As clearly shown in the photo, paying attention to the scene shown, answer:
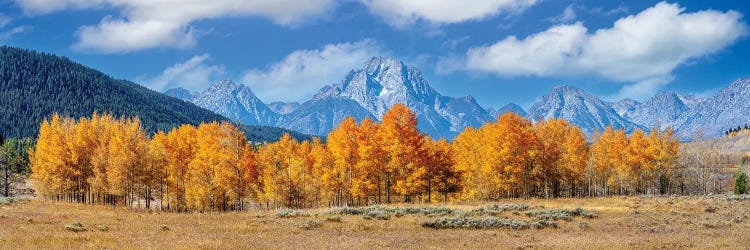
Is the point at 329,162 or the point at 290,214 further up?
the point at 329,162

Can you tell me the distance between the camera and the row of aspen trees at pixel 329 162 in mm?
53781

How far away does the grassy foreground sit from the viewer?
23350 millimetres

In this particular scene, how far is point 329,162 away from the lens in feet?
202

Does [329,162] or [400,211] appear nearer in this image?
[400,211]

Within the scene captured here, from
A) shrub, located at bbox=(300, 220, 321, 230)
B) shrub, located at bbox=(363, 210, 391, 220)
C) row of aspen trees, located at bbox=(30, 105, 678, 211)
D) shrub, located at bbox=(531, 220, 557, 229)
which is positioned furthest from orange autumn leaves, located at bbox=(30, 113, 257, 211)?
shrub, located at bbox=(531, 220, 557, 229)

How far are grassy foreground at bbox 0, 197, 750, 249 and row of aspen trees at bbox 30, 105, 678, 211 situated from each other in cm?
1551

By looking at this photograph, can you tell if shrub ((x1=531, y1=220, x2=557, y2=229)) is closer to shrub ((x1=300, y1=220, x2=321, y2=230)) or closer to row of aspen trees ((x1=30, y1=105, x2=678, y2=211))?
shrub ((x1=300, y1=220, x2=321, y2=230))

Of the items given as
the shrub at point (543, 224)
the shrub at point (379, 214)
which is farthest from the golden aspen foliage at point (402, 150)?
the shrub at point (543, 224)

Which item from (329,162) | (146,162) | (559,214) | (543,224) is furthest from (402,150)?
(146,162)

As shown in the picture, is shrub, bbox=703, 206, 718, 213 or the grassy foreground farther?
shrub, bbox=703, 206, 718, 213

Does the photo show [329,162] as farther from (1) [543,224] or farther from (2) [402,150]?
(1) [543,224]

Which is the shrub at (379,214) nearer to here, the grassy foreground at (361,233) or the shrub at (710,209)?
the grassy foreground at (361,233)

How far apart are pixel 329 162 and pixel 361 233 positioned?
32623 mm

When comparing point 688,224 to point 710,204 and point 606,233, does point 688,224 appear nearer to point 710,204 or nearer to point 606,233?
point 606,233
